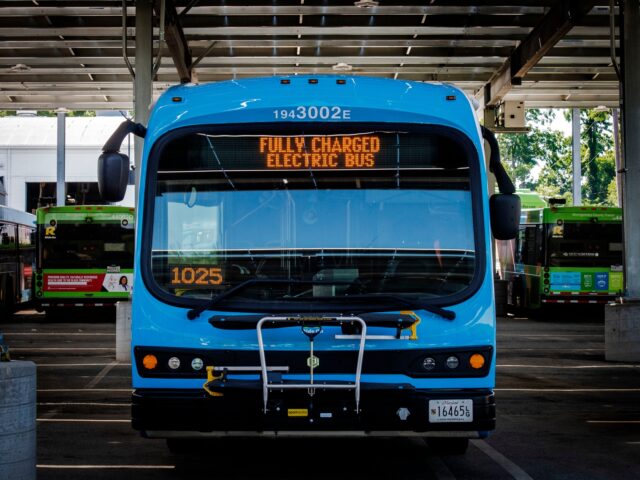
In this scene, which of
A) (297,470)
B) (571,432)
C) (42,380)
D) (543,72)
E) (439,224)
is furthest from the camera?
(543,72)

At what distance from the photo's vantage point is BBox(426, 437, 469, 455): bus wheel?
9320 mm

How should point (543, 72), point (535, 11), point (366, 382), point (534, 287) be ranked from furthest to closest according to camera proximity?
point (534, 287), point (543, 72), point (535, 11), point (366, 382)

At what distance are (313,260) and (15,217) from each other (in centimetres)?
2718

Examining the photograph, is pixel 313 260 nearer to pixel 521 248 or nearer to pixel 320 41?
pixel 320 41

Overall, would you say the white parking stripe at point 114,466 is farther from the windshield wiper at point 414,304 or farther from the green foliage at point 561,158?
the green foliage at point 561,158

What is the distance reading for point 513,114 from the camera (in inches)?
1276

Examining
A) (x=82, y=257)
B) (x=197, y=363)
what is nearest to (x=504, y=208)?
(x=197, y=363)

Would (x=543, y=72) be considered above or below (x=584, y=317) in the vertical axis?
above

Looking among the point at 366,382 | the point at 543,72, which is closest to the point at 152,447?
the point at 366,382

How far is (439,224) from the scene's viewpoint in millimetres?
8156

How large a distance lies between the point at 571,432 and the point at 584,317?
23.1 meters

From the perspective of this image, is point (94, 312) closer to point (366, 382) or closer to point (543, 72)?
point (543, 72)

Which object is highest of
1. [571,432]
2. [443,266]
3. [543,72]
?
[543,72]

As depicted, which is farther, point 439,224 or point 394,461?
point 394,461
